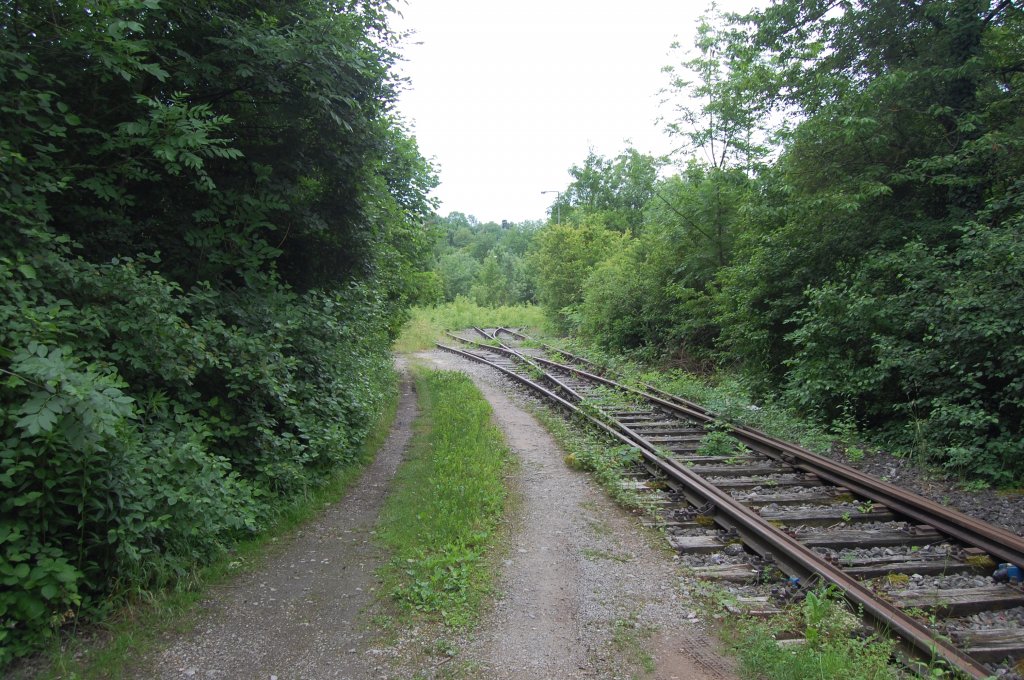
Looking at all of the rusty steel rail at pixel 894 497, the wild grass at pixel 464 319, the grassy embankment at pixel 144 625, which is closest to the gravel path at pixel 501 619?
the grassy embankment at pixel 144 625

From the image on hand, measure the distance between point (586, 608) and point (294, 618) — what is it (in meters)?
2.10

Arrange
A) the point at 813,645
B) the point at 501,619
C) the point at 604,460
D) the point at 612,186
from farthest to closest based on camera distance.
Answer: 1. the point at 612,186
2. the point at 604,460
3. the point at 501,619
4. the point at 813,645

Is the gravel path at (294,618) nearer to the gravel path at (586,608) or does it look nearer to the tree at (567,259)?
the gravel path at (586,608)

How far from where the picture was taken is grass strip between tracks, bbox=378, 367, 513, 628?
451 cm

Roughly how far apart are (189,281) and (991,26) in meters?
12.3

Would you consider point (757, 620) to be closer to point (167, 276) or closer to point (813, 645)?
point (813, 645)

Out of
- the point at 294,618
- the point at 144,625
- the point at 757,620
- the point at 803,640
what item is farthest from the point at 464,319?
the point at 803,640

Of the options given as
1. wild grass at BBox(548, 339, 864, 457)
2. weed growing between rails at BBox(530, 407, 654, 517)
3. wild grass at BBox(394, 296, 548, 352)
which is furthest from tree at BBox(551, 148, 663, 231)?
weed growing between rails at BBox(530, 407, 654, 517)

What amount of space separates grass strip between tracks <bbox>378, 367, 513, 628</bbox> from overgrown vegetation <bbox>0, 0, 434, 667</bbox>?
3.79 feet

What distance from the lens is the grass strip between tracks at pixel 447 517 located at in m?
4.51

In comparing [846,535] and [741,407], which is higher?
[741,407]

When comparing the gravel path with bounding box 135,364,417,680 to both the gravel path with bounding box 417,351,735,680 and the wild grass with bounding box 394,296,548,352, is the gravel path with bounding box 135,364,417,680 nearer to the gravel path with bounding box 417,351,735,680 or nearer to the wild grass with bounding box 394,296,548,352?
the gravel path with bounding box 417,351,735,680

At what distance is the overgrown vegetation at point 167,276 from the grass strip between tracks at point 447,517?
1.16m

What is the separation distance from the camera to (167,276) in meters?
6.09
